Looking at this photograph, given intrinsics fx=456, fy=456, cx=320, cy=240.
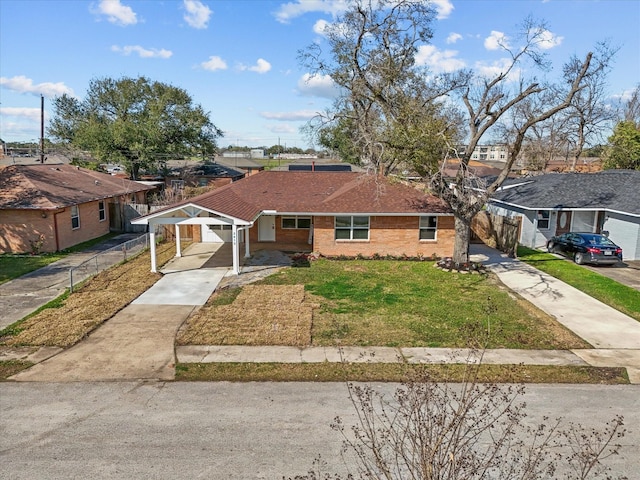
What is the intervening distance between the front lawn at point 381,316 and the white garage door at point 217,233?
300 inches

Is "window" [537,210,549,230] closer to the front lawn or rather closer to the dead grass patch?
the front lawn

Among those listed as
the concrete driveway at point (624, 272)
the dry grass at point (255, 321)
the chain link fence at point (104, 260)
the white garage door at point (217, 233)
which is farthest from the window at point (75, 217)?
the concrete driveway at point (624, 272)

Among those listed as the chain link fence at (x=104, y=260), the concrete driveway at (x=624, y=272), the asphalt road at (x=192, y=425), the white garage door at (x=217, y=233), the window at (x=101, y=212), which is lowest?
the asphalt road at (x=192, y=425)

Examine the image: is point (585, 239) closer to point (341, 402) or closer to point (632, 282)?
point (632, 282)

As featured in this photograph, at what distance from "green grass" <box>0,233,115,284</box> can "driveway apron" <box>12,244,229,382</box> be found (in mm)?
6561

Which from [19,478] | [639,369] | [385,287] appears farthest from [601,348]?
[19,478]

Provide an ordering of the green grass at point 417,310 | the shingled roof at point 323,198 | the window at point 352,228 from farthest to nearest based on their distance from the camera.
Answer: the window at point 352,228 < the shingled roof at point 323,198 < the green grass at point 417,310

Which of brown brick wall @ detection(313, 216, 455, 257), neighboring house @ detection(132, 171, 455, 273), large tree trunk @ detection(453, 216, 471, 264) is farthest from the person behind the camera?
brown brick wall @ detection(313, 216, 455, 257)

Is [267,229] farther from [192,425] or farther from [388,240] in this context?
[192,425]

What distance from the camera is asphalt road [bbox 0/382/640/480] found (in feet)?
22.7

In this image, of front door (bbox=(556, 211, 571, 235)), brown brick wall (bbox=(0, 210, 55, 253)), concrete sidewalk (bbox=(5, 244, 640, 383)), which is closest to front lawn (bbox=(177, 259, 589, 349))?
concrete sidewalk (bbox=(5, 244, 640, 383))

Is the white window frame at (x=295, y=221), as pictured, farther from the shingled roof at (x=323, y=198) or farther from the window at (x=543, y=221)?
the window at (x=543, y=221)

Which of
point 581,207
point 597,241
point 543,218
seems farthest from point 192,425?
point 543,218

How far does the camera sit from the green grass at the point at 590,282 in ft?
49.7
